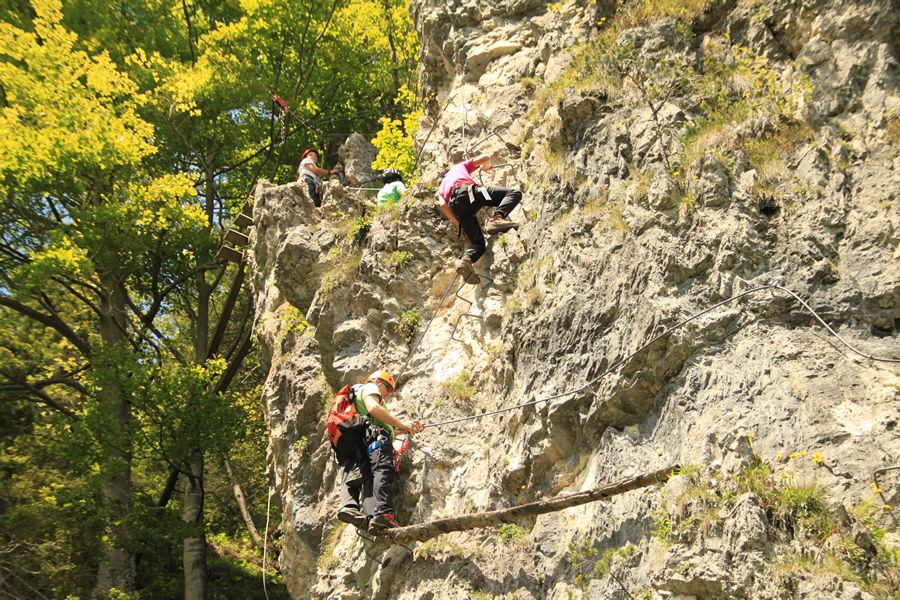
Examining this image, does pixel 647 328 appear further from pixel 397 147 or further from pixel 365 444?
pixel 397 147

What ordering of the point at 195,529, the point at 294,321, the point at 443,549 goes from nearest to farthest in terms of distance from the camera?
the point at 443,549 < the point at 294,321 < the point at 195,529

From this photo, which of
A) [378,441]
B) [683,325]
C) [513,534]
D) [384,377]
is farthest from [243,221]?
[683,325]

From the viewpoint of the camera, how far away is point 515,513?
6660 millimetres

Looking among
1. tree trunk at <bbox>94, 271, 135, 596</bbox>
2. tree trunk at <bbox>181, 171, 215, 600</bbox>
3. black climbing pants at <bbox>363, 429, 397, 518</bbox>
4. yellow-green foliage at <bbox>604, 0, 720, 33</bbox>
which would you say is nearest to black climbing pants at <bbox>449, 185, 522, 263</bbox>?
black climbing pants at <bbox>363, 429, 397, 518</bbox>

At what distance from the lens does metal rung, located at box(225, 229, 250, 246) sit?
1476cm

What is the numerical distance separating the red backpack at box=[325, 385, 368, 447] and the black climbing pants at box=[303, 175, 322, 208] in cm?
611

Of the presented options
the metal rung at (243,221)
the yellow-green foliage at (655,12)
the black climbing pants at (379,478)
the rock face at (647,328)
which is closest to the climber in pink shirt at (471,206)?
the rock face at (647,328)

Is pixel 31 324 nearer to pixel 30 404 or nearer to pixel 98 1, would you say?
pixel 30 404

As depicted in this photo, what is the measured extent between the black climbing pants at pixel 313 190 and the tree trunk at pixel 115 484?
4.39 meters

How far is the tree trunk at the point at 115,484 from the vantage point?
12.5 metres

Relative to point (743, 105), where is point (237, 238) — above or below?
above

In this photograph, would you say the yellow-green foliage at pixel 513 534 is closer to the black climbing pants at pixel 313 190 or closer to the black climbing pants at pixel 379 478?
the black climbing pants at pixel 379 478

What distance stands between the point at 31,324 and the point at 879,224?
54.5 feet

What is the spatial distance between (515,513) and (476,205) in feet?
12.3
